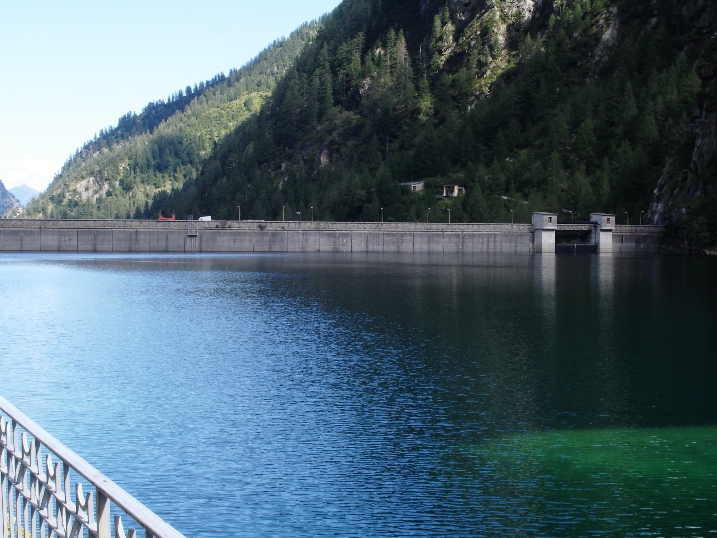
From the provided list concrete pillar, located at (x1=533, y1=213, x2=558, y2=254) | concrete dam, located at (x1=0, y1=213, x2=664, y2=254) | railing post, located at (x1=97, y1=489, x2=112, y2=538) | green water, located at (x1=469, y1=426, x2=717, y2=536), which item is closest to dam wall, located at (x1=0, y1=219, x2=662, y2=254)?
concrete dam, located at (x1=0, y1=213, x2=664, y2=254)

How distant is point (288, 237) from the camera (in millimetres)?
176000

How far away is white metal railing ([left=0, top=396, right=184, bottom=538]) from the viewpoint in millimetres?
8477

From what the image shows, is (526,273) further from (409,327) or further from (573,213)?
(573,213)

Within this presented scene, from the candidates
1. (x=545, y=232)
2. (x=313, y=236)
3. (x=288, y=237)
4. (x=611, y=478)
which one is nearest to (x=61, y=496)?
(x=611, y=478)

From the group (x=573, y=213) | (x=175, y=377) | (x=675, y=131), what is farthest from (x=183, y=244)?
(x=175, y=377)

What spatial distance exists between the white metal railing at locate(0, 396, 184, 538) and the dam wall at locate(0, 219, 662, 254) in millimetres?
160643

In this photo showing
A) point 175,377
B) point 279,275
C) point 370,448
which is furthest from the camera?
point 279,275

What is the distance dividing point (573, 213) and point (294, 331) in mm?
151168

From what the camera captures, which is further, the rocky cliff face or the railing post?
the rocky cliff face

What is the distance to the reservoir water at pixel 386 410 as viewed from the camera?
67.5 feet

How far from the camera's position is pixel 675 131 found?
18538cm

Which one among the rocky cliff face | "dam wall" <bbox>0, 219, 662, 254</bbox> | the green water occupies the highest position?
the rocky cliff face

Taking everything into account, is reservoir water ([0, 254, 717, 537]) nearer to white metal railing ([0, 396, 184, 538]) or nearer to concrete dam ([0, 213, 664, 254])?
Answer: white metal railing ([0, 396, 184, 538])

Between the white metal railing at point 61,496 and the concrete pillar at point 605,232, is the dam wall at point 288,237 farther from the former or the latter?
the white metal railing at point 61,496
